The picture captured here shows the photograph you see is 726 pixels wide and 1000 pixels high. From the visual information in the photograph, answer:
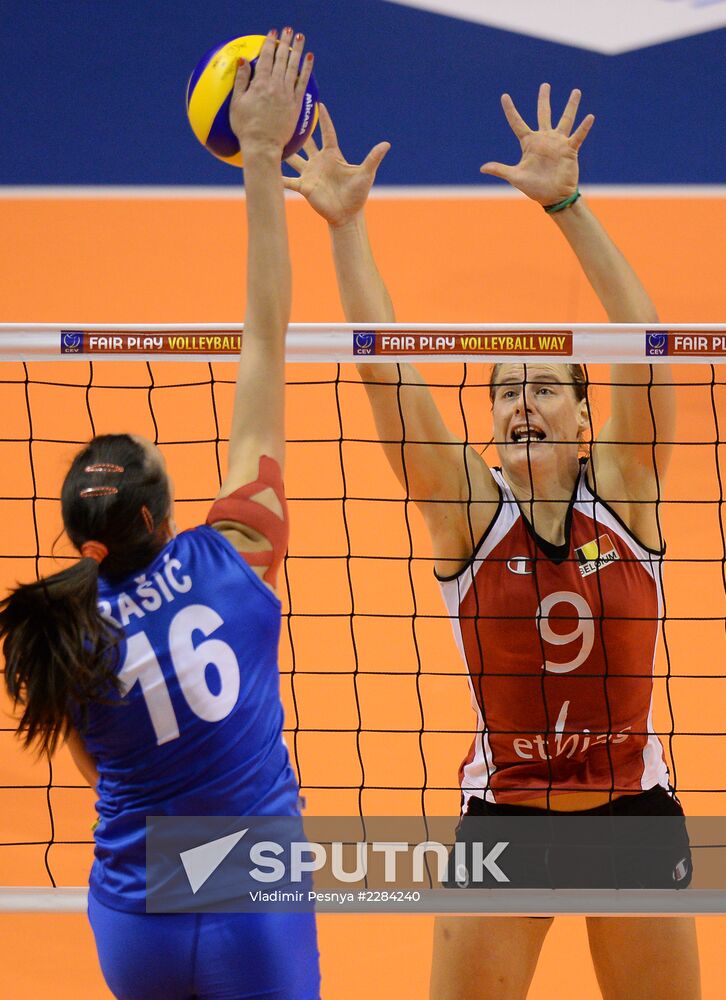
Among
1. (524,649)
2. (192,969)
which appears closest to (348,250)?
(524,649)

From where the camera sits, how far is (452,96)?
353 inches

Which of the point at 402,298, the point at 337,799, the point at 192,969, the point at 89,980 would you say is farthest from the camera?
the point at 402,298

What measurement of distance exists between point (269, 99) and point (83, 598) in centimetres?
96

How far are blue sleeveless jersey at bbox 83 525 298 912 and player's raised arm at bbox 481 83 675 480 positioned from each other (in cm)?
126

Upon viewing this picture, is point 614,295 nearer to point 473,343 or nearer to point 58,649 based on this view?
point 473,343

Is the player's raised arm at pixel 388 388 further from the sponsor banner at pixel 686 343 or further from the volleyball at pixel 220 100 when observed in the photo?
the sponsor banner at pixel 686 343

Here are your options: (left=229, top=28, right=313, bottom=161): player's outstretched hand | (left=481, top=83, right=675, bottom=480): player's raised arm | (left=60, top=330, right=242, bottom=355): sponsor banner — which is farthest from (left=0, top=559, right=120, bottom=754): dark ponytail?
(left=481, top=83, right=675, bottom=480): player's raised arm

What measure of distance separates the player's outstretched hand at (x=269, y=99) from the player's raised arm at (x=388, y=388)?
2.34 ft

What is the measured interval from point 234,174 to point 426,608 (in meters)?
4.44

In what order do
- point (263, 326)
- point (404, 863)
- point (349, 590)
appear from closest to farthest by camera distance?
1. point (263, 326)
2. point (404, 863)
3. point (349, 590)

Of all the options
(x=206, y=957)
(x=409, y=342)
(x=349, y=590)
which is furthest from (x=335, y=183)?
(x=349, y=590)

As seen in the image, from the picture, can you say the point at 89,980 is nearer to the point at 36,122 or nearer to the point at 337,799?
the point at 337,799

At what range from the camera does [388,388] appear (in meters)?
3.01

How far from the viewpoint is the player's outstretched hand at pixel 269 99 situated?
7.25 ft
